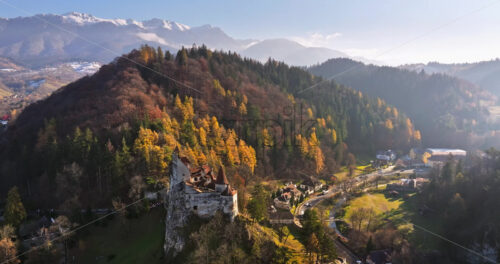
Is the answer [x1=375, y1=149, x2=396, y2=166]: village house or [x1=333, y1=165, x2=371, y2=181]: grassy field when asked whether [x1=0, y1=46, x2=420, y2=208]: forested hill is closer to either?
[x1=333, y1=165, x2=371, y2=181]: grassy field

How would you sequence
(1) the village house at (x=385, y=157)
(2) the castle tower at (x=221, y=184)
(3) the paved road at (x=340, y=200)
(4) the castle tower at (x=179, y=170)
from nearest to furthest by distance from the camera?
(2) the castle tower at (x=221, y=184) < (4) the castle tower at (x=179, y=170) < (3) the paved road at (x=340, y=200) < (1) the village house at (x=385, y=157)

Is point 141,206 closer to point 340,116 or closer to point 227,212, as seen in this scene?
point 227,212

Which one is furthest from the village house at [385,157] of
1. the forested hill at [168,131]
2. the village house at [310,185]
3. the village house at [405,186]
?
the village house at [310,185]

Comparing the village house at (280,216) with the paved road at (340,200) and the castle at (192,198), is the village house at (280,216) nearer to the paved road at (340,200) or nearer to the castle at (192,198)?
the paved road at (340,200)

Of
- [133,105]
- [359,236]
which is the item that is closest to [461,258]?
[359,236]

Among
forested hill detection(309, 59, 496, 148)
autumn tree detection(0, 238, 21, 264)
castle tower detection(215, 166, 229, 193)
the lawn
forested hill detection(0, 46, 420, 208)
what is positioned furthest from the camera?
forested hill detection(309, 59, 496, 148)

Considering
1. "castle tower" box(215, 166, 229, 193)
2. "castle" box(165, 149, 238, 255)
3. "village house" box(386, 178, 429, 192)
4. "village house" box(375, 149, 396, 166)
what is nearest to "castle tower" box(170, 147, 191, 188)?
"castle" box(165, 149, 238, 255)

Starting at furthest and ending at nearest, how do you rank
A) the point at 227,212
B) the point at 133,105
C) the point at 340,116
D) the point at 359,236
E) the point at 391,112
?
the point at 391,112
the point at 340,116
the point at 133,105
the point at 359,236
the point at 227,212
